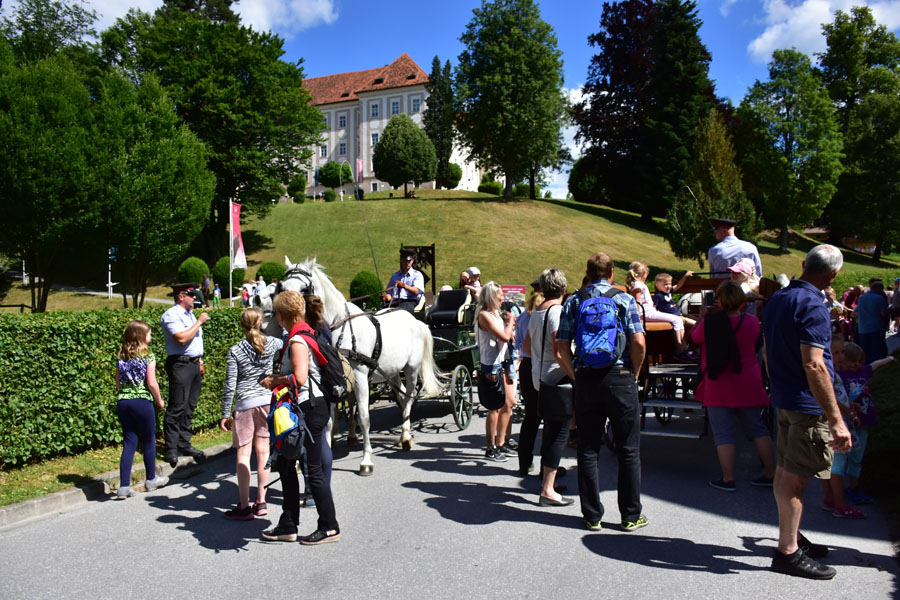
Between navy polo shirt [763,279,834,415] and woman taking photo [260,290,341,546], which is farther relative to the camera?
woman taking photo [260,290,341,546]

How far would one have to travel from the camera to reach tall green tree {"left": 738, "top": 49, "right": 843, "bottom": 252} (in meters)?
46.6

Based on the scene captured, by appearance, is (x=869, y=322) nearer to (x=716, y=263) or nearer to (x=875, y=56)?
(x=716, y=263)

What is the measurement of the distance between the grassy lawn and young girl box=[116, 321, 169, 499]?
62cm

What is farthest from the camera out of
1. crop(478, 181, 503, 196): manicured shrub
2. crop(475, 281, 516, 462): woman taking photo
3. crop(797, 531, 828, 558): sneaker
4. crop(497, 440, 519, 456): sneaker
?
crop(478, 181, 503, 196): manicured shrub

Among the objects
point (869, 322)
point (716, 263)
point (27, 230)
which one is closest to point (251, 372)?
point (716, 263)

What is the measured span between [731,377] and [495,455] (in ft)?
9.18

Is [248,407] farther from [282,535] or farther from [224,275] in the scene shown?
[224,275]

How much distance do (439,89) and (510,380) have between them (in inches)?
2825

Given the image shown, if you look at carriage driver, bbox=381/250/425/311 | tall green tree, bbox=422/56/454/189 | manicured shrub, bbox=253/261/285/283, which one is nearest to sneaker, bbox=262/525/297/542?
carriage driver, bbox=381/250/425/311

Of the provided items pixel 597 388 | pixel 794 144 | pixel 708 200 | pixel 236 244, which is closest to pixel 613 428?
pixel 597 388

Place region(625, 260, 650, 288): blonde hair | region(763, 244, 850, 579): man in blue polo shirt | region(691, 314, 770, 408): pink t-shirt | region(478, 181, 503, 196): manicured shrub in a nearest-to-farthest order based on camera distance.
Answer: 1. region(763, 244, 850, 579): man in blue polo shirt
2. region(691, 314, 770, 408): pink t-shirt
3. region(625, 260, 650, 288): blonde hair
4. region(478, 181, 503, 196): manicured shrub

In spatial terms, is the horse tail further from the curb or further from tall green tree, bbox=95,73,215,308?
tall green tree, bbox=95,73,215,308

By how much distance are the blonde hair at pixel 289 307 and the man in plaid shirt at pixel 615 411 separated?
2167 millimetres

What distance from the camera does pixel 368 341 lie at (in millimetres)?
7352
